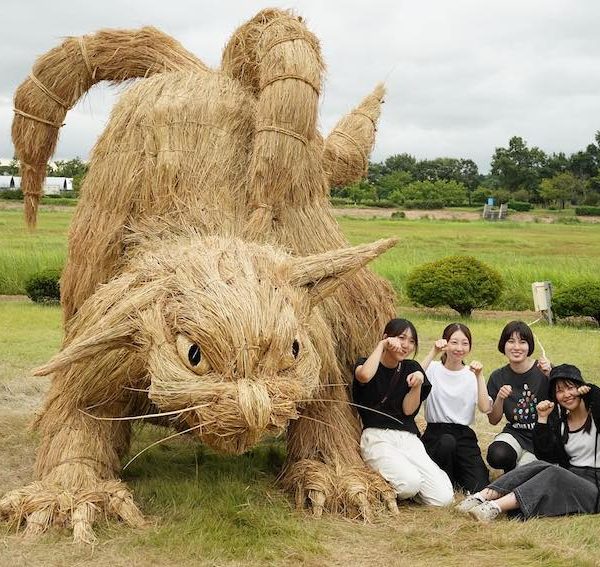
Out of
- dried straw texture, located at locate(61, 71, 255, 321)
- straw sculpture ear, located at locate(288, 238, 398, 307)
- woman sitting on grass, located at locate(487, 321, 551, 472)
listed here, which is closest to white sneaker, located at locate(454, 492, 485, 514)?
woman sitting on grass, located at locate(487, 321, 551, 472)

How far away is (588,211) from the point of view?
43.2m

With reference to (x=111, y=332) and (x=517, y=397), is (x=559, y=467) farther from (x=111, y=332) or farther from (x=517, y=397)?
(x=111, y=332)

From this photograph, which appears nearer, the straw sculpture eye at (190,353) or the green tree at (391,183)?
the straw sculpture eye at (190,353)

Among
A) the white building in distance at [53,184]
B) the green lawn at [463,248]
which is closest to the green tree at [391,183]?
the green lawn at [463,248]

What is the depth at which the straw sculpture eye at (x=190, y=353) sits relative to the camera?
3.45 meters

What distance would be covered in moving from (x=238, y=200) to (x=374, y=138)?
3015 millimetres

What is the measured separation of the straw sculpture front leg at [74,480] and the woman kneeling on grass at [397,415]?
1.42 metres

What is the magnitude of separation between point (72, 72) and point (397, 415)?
3340 millimetres

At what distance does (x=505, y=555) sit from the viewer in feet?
13.4

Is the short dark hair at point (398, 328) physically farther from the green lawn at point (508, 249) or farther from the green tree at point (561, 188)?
the green tree at point (561, 188)

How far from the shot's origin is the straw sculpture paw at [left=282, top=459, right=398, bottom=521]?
456 centimetres

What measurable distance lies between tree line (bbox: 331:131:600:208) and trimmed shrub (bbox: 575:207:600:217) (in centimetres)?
295

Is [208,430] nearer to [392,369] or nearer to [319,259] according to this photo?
[319,259]

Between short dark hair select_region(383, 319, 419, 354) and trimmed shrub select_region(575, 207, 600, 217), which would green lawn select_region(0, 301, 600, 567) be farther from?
trimmed shrub select_region(575, 207, 600, 217)
